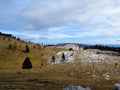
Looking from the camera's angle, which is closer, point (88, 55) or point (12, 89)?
point (12, 89)

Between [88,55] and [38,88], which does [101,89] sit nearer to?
[38,88]

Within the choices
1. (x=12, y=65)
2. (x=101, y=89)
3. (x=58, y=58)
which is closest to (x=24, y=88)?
(x=101, y=89)

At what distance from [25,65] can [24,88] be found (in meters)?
73.1

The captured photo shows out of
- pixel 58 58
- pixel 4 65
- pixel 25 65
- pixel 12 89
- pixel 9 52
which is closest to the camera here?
pixel 12 89

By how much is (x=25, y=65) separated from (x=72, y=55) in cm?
6380

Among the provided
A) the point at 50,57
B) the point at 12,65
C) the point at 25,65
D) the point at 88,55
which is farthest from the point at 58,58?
the point at 25,65

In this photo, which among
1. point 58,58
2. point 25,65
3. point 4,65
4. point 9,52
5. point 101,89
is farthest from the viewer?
point 9,52

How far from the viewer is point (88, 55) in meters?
188

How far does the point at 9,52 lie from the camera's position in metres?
200

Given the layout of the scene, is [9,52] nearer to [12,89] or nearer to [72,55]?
[72,55]

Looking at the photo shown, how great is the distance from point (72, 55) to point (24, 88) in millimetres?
131756

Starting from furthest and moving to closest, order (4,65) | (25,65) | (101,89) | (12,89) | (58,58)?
(58,58), (4,65), (25,65), (101,89), (12,89)

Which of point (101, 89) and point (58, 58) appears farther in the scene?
point (58, 58)

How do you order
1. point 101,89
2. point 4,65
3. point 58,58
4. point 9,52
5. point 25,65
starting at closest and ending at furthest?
point 101,89 < point 25,65 < point 4,65 < point 58,58 < point 9,52
